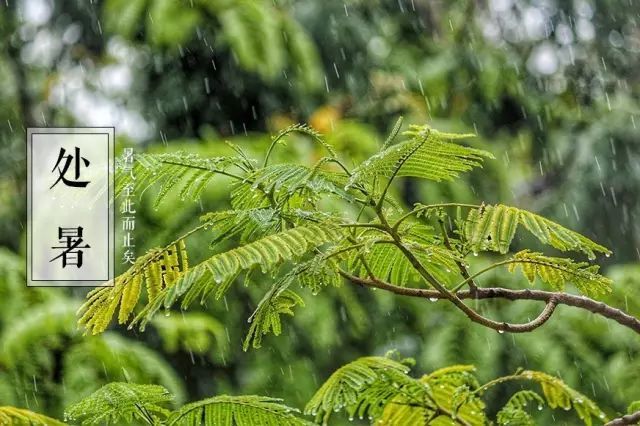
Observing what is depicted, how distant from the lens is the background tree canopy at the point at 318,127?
1953 millimetres

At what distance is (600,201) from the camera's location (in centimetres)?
310

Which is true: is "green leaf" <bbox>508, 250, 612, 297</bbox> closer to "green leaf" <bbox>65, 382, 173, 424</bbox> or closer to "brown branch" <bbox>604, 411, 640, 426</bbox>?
"brown branch" <bbox>604, 411, 640, 426</bbox>

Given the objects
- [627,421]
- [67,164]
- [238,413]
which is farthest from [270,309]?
[67,164]

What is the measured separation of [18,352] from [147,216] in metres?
0.48

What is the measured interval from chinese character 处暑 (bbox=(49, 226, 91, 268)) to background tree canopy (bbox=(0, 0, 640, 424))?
96 millimetres

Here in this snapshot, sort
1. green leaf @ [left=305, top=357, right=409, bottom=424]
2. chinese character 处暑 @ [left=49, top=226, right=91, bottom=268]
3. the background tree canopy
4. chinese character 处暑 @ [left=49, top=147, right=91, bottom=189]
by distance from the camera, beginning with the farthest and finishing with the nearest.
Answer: the background tree canopy < chinese character 处暑 @ [left=49, top=226, right=91, bottom=268] < chinese character 处暑 @ [left=49, top=147, right=91, bottom=189] < green leaf @ [left=305, top=357, right=409, bottom=424]

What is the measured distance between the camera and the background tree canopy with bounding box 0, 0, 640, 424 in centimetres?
195

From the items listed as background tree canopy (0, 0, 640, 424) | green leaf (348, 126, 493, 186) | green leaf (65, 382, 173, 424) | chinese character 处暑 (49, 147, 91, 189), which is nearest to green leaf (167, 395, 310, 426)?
green leaf (65, 382, 173, 424)

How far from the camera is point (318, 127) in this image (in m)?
2.62

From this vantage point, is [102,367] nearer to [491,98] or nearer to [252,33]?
[252,33]

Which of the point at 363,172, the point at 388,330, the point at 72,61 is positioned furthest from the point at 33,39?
the point at 363,172

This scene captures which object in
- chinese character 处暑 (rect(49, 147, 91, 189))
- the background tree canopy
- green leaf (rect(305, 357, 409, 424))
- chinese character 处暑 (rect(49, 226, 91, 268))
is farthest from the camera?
the background tree canopy

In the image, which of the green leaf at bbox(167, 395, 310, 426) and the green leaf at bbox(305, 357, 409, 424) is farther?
the green leaf at bbox(305, 357, 409, 424)

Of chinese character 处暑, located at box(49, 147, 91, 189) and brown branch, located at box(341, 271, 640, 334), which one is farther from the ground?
chinese character 处暑, located at box(49, 147, 91, 189)
